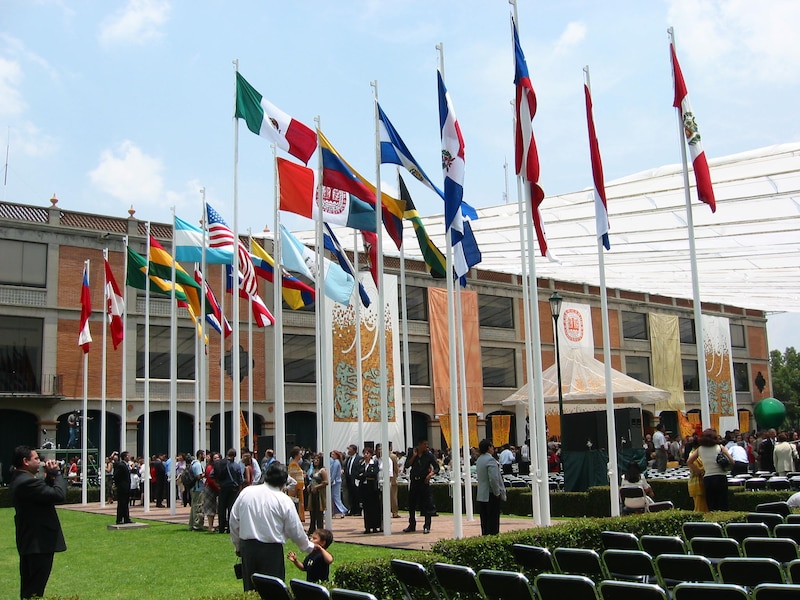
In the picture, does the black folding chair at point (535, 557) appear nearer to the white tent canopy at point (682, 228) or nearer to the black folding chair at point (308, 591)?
the black folding chair at point (308, 591)

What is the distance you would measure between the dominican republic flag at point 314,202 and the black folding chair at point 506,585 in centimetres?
1183

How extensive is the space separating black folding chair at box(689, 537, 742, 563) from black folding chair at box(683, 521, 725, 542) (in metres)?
1.29

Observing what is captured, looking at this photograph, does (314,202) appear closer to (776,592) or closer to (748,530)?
(748,530)

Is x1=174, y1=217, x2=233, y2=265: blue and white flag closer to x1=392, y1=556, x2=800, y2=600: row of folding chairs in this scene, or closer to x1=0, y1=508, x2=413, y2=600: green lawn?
x1=0, y1=508, x2=413, y2=600: green lawn

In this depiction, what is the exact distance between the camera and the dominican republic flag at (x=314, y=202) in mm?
17797

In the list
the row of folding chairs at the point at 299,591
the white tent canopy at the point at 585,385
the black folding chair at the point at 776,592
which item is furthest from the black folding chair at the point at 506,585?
the white tent canopy at the point at 585,385

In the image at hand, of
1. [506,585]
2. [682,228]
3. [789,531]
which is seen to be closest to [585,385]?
[682,228]

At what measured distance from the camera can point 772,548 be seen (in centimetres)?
820

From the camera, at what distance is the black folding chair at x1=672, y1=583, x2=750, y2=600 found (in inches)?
220

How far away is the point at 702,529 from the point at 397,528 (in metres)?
9.48

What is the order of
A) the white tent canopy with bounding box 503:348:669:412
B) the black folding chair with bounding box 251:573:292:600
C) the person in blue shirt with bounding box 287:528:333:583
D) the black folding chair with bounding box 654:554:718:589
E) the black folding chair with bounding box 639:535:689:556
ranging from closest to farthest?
the black folding chair with bounding box 251:573:292:600 → the black folding chair with bounding box 654:554:718:589 → the person in blue shirt with bounding box 287:528:333:583 → the black folding chair with bounding box 639:535:689:556 → the white tent canopy with bounding box 503:348:669:412

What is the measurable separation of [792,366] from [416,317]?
8150 centimetres

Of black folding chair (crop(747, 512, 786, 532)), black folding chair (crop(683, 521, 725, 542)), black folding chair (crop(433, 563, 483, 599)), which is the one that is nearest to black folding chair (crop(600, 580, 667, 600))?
black folding chair (crop(433, 563, 483, 599))

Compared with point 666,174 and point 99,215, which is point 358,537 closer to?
point 666,174
